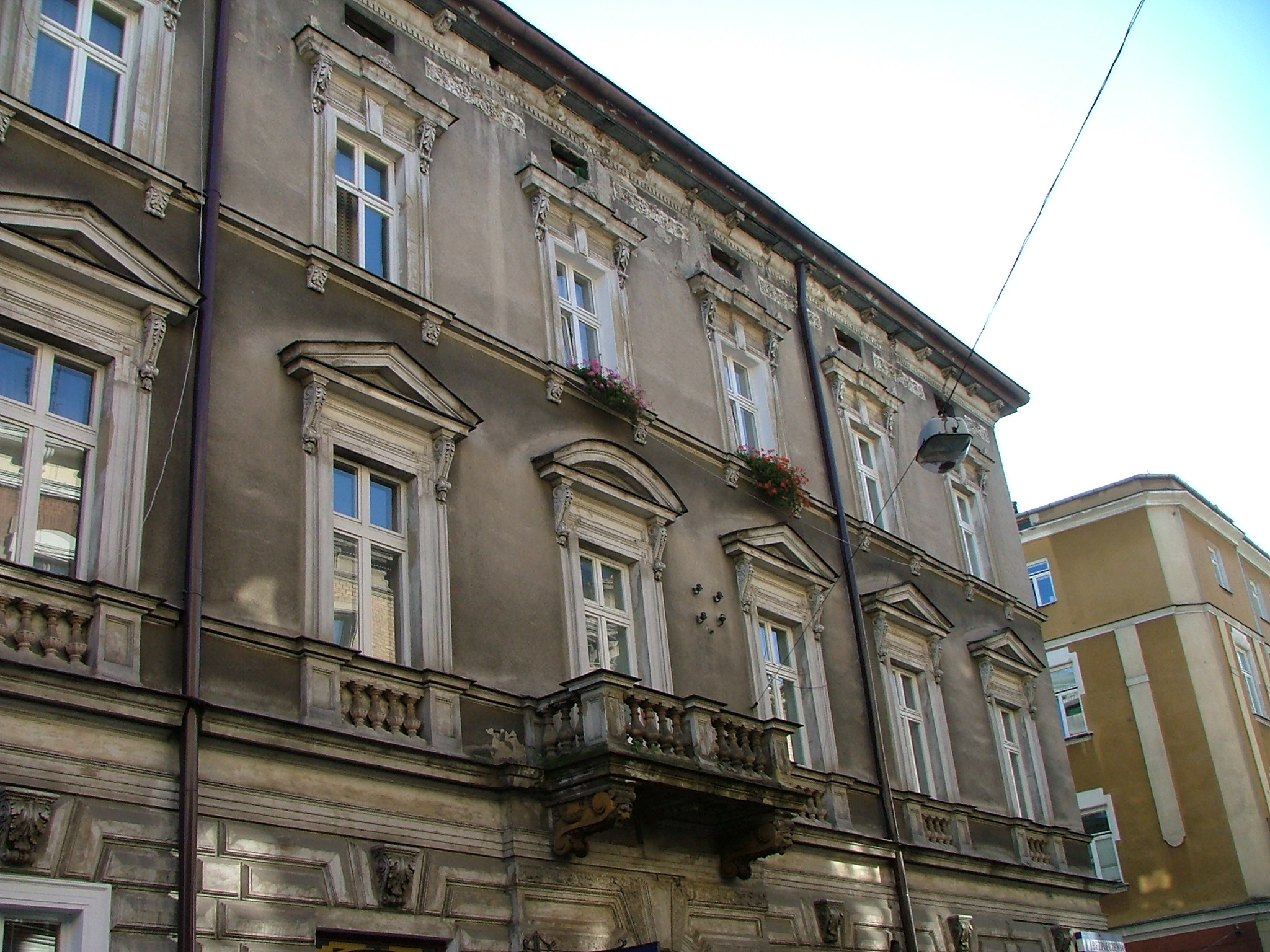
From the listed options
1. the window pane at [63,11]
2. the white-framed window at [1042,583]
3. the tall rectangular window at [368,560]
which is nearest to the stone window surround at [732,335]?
the tall rectangular window at [368,560]

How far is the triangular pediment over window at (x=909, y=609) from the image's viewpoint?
1927 cm

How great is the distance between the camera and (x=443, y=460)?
13344mm

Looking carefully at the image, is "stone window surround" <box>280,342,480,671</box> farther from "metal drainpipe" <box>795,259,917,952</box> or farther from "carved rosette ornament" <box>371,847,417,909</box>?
"metal drainpipe" <box>795,259,917,952</box>

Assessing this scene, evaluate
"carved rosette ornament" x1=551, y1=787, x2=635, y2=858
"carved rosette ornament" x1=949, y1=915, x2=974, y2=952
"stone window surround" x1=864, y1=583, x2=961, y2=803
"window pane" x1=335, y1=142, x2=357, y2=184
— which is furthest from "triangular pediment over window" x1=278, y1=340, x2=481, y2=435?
"carved rosette ornament" x1=949, y1=915, x2=974, y2=952

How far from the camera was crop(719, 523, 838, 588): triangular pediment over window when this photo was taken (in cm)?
1700

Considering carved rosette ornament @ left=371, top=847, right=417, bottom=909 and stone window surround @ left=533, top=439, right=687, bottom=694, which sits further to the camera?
stone window surround @ left=533, top=439, right=687, bottom=694

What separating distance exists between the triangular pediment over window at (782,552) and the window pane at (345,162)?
629cm

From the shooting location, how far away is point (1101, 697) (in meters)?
31.8

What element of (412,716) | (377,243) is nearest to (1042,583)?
(377,243)

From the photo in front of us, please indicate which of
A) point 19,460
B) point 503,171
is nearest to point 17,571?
point 19,460

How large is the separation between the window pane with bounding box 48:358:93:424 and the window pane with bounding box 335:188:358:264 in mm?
3564

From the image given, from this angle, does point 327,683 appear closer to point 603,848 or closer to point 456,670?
point 456,670

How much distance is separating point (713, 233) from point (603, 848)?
409 inches

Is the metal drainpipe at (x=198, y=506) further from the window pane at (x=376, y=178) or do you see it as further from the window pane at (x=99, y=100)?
the window pane at (x=376, y=178)
